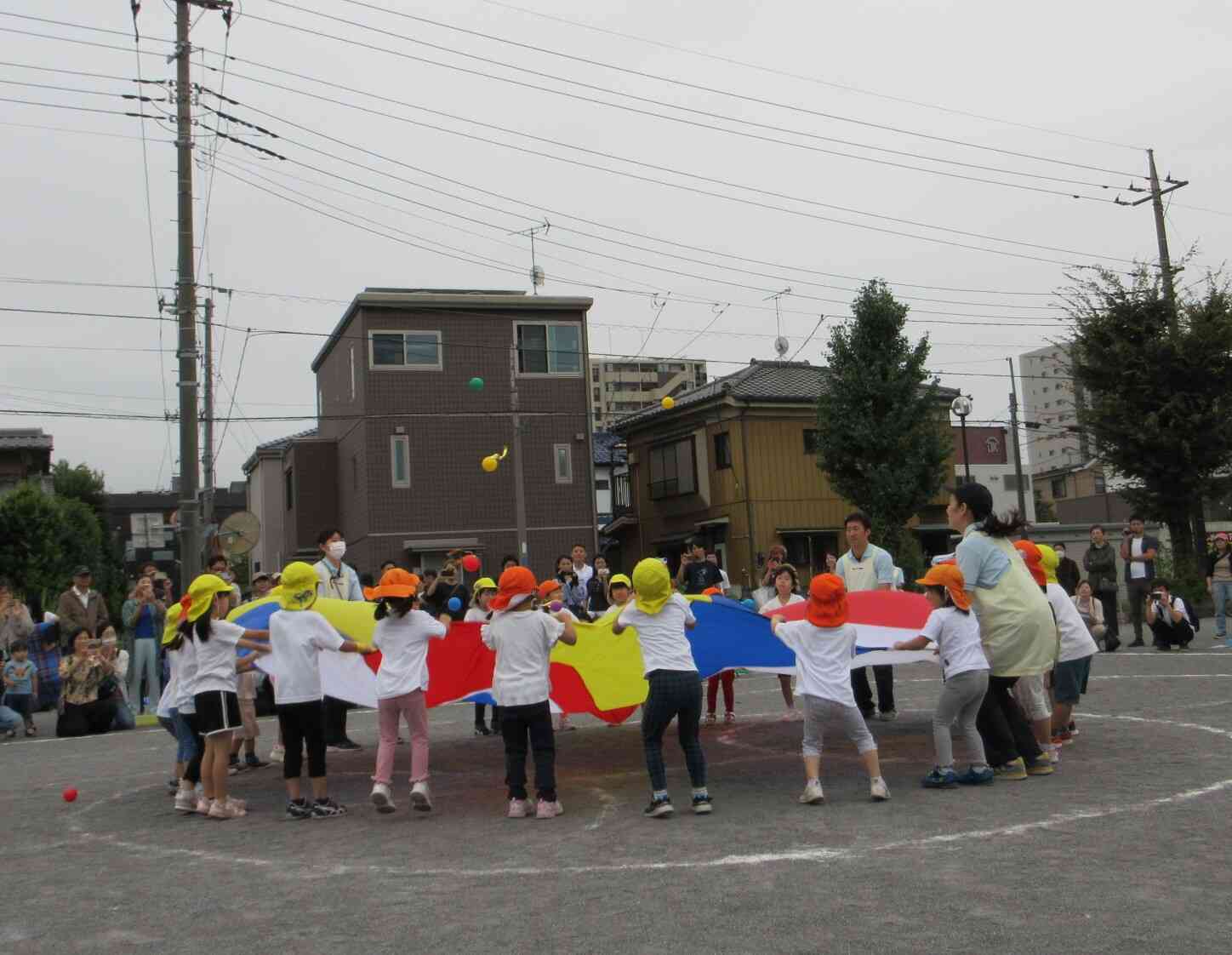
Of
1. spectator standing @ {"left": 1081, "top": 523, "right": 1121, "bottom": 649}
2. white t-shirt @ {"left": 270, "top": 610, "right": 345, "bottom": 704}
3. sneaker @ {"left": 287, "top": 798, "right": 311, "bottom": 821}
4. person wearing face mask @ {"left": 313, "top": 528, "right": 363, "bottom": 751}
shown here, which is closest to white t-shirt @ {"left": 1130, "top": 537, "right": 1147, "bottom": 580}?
spectator standing @ {"left": 1081, "top": 523, "right": 1121, "bottom": 649}

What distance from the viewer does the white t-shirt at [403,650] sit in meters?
8.81

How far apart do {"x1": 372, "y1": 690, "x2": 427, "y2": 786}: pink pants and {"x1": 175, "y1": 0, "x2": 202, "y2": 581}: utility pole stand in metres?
11.6

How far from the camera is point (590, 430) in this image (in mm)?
37781

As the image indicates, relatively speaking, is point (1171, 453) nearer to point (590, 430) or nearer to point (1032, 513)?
point (590, 430)

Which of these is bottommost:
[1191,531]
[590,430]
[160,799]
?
[160,799]

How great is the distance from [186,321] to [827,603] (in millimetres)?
14670

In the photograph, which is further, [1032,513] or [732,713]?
[1032,513]

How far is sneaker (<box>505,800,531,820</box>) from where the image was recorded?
8.36 metres

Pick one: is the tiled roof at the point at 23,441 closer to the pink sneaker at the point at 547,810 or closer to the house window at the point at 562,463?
the house window at the point at 562,463

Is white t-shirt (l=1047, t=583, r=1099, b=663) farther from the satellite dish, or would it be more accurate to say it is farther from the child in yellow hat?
the satellite dish

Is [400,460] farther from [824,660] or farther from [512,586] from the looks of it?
[824,660]

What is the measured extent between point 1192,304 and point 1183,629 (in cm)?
1036

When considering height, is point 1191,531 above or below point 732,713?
above

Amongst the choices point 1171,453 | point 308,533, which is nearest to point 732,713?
point 1171,453
